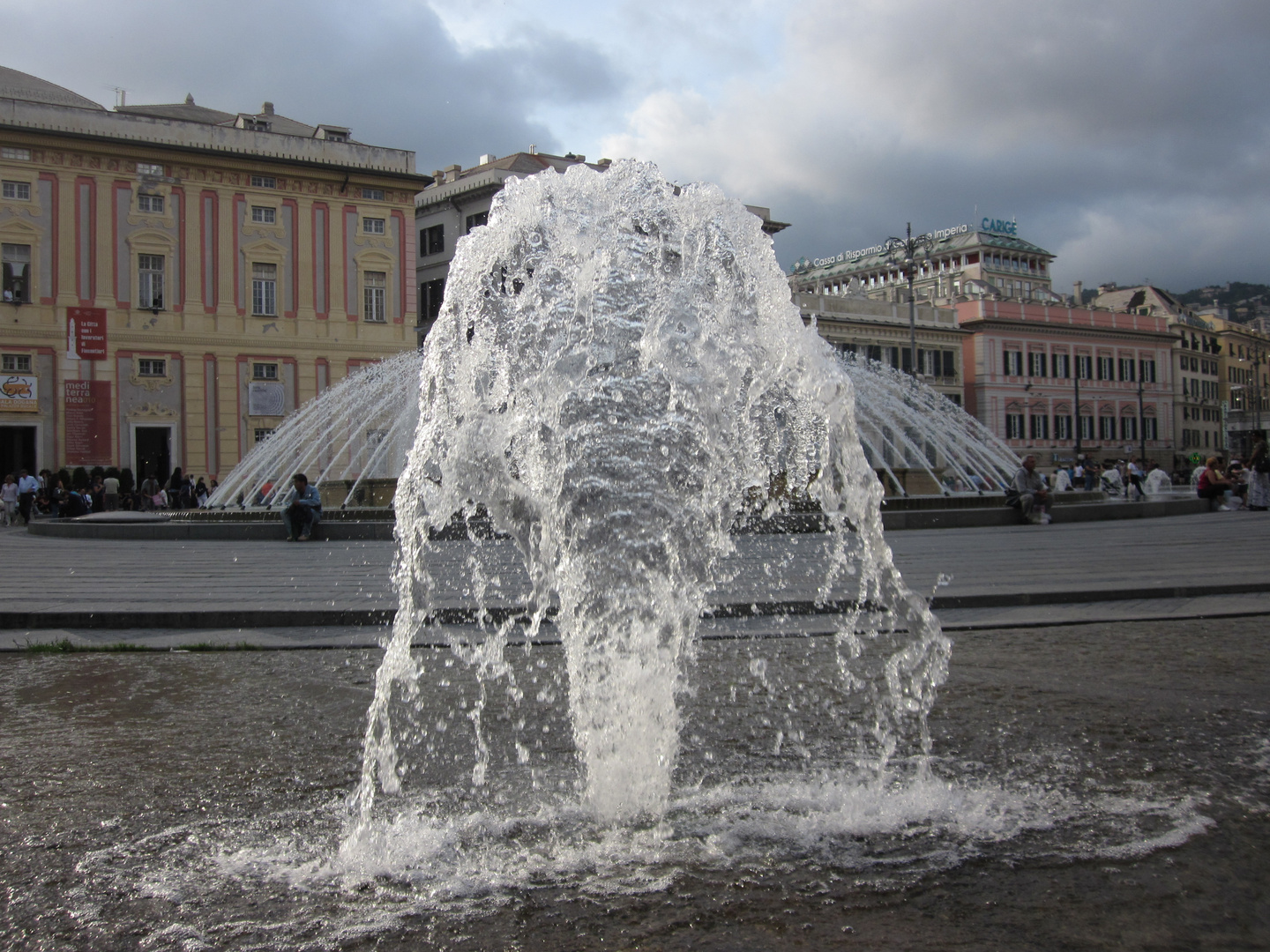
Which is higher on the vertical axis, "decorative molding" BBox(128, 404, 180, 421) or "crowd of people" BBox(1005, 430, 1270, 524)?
"decorative molding" BBox(128, 404, 180, 421)

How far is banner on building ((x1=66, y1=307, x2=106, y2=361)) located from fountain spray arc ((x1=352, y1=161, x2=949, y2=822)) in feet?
92.1

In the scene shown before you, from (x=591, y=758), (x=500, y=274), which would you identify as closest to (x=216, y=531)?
(x=500, y=274)

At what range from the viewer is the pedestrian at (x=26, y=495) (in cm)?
2444

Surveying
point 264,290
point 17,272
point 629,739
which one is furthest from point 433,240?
point 629,739

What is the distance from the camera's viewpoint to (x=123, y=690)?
17.5 feet

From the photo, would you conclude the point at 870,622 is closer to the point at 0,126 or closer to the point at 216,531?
the point at 216,531

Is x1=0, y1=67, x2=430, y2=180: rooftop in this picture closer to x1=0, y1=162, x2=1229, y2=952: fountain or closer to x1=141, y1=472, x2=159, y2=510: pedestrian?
x1=141, y1=472, x2=159, y2=510: pedestrian

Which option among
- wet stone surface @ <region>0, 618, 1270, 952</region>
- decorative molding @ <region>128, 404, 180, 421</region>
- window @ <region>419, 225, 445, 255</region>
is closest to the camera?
wet stone surface @ <region>0, 618, 1270, 952</region>

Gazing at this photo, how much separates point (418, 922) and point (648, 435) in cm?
193

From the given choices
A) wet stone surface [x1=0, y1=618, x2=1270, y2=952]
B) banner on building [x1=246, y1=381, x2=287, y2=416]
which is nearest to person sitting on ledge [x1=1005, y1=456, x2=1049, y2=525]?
wet stone surface [x1=0, y1=618, x2=1270, y2=952]

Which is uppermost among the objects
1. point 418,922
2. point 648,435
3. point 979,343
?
point 979,343

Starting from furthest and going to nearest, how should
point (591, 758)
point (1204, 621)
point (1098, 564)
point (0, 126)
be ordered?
point (0, 126)
point (1098, 564)
point (1204, 621)
point (591, 758)

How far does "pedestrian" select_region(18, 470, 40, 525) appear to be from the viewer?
24438mm

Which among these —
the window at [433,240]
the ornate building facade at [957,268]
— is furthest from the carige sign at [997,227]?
the window at [433,240]
